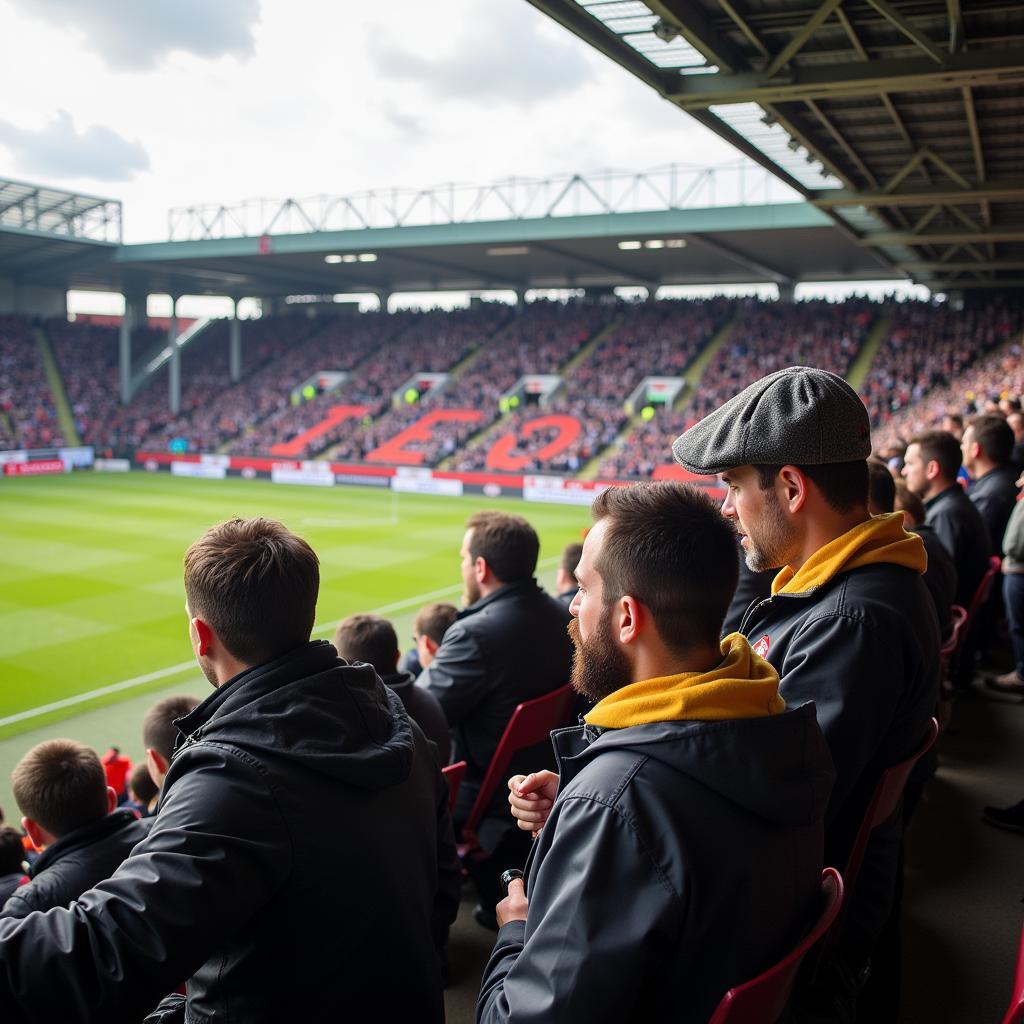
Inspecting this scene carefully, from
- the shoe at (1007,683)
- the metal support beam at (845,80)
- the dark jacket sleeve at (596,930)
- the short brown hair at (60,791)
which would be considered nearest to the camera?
the dark jacket sleeve at (596,930)

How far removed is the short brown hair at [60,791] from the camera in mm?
3475

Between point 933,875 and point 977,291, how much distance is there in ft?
114

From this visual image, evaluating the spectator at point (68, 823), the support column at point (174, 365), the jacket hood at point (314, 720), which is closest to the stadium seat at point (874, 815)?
the jacket hood at point (314, 720)

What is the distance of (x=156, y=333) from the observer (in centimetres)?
5384

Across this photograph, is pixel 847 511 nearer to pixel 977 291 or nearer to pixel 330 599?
pixel 330 599

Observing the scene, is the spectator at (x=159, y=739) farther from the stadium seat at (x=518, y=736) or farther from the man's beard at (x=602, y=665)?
the man's beard at (x=602, y=665)

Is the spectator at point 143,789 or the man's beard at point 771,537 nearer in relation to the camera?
the man's beard at point 771,537

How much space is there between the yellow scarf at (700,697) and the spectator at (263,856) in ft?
2.05

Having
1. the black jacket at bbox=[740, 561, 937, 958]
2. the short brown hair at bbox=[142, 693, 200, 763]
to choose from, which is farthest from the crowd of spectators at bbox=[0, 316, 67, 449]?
the black jacket at bbox=[740, 561, 937, 958]

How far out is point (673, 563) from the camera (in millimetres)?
2002

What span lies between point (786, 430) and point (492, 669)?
7.84ft

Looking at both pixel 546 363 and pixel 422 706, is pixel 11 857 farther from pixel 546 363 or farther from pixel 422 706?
pixel 546 363

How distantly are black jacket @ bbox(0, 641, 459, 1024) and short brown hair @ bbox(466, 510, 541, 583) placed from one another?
8.70 ft

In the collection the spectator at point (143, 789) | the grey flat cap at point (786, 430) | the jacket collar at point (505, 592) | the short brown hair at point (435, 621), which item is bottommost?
the spectator at point (143, 789)
